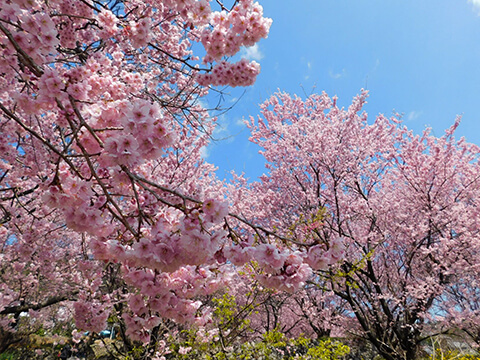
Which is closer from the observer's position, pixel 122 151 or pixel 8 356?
pixel 122 151

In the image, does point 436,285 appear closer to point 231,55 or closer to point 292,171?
point 292,171

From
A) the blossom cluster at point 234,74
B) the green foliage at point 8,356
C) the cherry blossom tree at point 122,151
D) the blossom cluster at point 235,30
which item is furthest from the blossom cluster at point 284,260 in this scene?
the green foliage at point 8,356

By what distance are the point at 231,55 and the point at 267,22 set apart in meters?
0.48

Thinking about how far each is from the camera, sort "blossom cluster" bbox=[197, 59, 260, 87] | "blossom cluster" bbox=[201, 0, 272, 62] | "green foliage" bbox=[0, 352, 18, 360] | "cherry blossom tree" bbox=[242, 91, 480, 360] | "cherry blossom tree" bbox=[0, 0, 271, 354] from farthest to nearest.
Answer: "green foliage" bbox=[0, 352, 18, 360] → "cherry blossom tree" bbox=[242, 91, 480, 360] → "blossom cluster" bbox=[197, 59, 260, 87] → "blossom cluster" bbox=[201, 0, 272, 62] → "cherry blossom tree" bbox=[0, 0, 271, 354]

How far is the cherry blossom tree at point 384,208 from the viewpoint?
6934 mm

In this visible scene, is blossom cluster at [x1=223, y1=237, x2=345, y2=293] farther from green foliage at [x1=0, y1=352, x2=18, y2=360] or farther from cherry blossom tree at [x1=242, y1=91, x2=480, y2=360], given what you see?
green foliage at [x1=0, y1=352, x2=18, y2=360]

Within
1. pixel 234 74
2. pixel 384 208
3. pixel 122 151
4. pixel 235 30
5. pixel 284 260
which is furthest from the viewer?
pixel 384 208

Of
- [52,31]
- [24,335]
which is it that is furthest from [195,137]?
[24,335]

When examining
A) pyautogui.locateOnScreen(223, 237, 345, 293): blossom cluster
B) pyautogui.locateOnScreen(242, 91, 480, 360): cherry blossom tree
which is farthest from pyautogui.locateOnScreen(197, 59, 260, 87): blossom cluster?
pyautogui.locateOnScreen(242, 91, 480, 360): cherry blossom tree

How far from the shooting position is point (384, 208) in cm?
849

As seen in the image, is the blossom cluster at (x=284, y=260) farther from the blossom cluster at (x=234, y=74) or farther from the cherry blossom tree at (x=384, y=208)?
the cherry blossom tree at (x=384, y=208)

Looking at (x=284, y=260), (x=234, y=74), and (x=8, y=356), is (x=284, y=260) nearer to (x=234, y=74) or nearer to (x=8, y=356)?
(x=234, y=74)

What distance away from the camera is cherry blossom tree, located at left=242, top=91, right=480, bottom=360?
6934 millimetres

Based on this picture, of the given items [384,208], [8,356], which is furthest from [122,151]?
[8,356]
